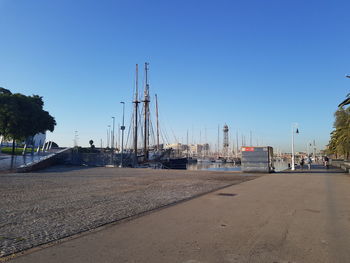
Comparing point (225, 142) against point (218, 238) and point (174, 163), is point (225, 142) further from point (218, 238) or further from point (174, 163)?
point (218, 238)

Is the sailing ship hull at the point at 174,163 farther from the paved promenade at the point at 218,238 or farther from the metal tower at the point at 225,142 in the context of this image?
the metal tower at the point at 225,142

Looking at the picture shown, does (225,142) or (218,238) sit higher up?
(225,142)

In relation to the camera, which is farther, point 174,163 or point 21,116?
point 174,163

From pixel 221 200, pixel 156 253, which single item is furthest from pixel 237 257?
pixel 221 200

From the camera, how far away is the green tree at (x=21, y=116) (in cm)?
3400

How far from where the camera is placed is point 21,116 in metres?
35.2

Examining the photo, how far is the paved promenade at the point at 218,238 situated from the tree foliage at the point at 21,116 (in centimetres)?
3334

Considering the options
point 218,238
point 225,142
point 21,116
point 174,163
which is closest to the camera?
point 218,238

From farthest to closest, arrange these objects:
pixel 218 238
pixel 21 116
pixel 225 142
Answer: pixel 225 142, pixel 21 116, pixel 218 238

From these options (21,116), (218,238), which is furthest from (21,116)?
(218,238)

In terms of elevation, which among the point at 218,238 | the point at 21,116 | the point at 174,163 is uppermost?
the point at 21,116

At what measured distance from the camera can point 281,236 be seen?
18.9 ft

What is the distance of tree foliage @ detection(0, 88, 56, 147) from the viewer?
112 ft

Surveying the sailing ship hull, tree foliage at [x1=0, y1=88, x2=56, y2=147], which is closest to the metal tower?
the sailing ship hull
